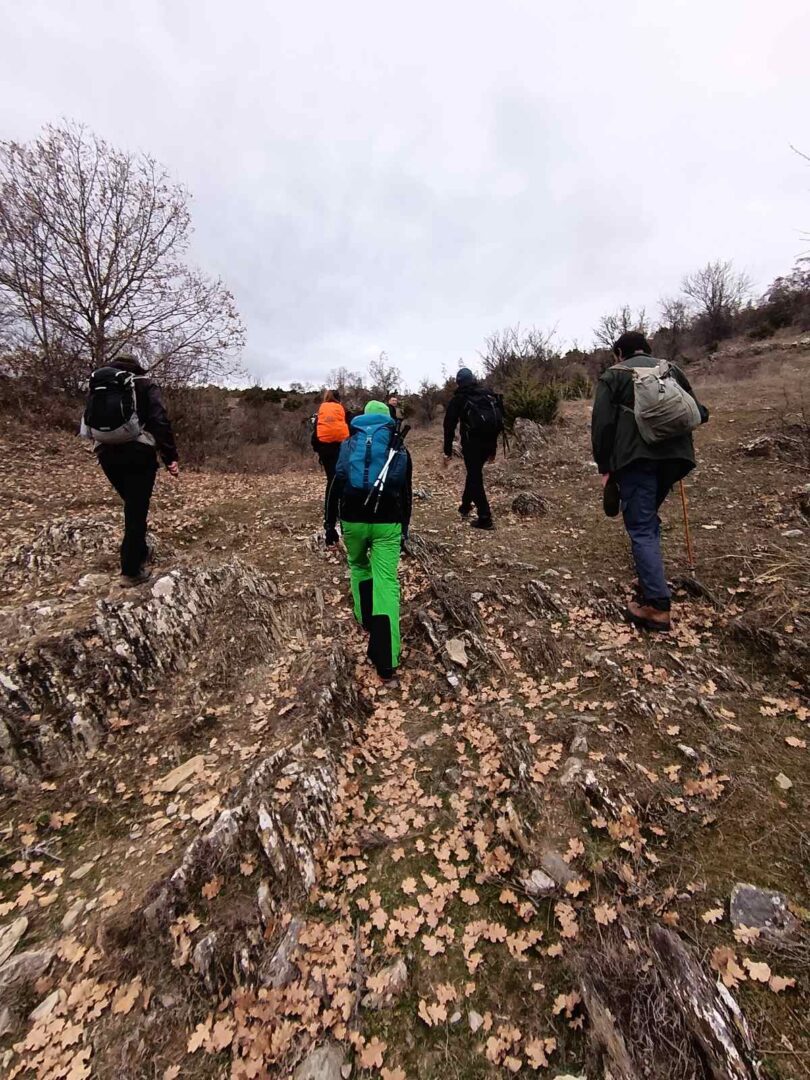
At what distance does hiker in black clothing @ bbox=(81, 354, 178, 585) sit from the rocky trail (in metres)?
0.73

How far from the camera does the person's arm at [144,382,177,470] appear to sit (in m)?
4.33

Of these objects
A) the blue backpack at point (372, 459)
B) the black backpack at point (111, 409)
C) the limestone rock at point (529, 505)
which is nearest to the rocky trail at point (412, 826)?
the black backpack at point (111, 409)

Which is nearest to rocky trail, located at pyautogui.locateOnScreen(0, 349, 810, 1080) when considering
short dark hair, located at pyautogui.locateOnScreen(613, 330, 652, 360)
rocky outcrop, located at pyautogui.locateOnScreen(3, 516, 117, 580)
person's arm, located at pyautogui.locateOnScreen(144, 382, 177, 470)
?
rocky outcrop, located at pyautogui.locateOnScreen(3, 516, 117, 580)

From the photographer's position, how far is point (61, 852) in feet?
9.07

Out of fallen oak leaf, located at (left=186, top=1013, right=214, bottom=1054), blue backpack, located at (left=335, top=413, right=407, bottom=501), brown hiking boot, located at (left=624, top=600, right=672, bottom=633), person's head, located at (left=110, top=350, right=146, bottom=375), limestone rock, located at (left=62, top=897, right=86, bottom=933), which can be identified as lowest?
fallen oak leaf, located at (left=186, top=1013, right=214, bottom=1054)

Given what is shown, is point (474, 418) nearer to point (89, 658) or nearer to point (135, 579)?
point (135, 579)

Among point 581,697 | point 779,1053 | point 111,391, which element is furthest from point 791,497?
point 111,391

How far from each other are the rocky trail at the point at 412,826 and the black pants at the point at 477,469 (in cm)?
162

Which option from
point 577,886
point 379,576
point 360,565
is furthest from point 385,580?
point 577,886

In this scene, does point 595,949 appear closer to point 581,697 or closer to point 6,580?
Result: point 581,697

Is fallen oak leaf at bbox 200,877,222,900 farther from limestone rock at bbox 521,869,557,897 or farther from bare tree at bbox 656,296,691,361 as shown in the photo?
bare tree at bbox 656,296,691,361

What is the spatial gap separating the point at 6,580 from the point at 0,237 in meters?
12.6

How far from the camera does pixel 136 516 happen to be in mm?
4488

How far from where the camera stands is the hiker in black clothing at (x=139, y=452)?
14.0ft
